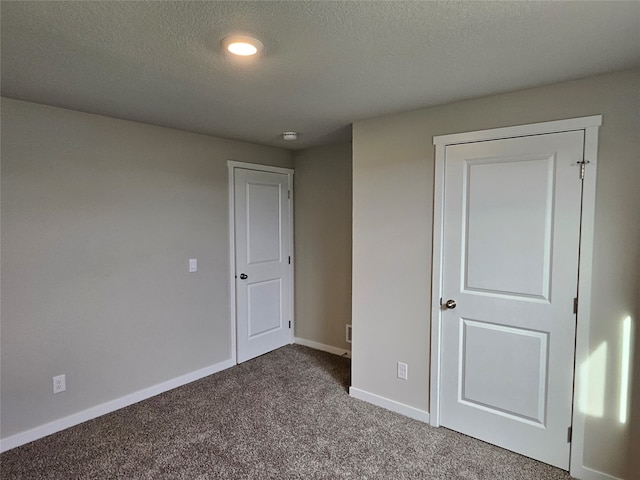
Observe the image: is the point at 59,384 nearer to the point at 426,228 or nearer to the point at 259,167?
the point at 259,167

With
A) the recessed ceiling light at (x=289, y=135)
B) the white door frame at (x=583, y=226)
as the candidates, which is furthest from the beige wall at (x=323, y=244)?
the white door frame at (x=583, y=226)

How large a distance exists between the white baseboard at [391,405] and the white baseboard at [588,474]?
0.90m

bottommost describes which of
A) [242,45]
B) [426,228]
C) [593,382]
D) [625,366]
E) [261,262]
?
[593,382]

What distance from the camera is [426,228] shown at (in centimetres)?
266

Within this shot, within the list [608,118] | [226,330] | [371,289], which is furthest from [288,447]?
[608,118]

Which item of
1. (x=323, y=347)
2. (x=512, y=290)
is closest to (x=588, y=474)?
(x=512, y=290)

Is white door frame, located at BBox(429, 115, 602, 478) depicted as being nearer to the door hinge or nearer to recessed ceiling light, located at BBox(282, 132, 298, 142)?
the door hinge

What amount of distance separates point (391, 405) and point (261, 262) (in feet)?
6.53

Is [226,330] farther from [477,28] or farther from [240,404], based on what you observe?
[477,28]

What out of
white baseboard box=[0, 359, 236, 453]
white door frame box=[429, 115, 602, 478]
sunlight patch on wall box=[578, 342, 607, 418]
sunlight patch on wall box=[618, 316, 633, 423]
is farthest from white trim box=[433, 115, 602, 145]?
white baseboard box=[0, 359, 236, 453]

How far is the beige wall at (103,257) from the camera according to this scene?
2449 mm

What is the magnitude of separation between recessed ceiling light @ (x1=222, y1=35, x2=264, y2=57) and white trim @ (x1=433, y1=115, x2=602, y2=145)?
1440 millimetres

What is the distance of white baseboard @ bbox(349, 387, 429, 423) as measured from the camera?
9.03 ft

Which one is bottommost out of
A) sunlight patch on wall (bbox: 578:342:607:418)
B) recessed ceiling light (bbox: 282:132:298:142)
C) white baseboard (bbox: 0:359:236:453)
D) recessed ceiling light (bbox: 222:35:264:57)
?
white baseboard (bbox: 0:359:236:453)
